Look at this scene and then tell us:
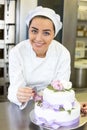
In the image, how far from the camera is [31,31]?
49.3 inches

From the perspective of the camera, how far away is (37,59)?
1377 mm

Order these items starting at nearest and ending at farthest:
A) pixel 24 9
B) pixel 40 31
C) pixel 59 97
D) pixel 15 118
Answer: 1. pixel 59 97
2. pixel 15 118
3. pixel 40 31
4. pixel 24 9

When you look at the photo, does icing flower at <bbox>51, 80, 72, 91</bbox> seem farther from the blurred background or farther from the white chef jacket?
the blurred background

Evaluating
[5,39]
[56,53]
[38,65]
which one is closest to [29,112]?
[38,65]

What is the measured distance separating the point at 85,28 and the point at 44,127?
197cm

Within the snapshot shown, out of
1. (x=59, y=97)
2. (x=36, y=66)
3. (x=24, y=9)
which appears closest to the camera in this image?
(x=59, y=97)

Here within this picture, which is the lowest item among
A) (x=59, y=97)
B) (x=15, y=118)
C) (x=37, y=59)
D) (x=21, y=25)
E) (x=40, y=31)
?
(x=15, y=118)

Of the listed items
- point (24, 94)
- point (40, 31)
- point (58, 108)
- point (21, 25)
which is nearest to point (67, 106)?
point (58, 108)

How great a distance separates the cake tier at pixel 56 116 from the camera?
0.96m

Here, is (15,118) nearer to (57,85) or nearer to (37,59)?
(57,85)

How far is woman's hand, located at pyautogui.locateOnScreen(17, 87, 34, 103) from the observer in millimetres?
1103

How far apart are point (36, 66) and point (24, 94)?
288 millimetres

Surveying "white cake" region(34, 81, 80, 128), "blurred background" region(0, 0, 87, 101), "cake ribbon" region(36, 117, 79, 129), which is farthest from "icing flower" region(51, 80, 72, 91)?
"blurred background" region(0, 0, 87, 101)

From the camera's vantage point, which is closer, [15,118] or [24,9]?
[15,118]
